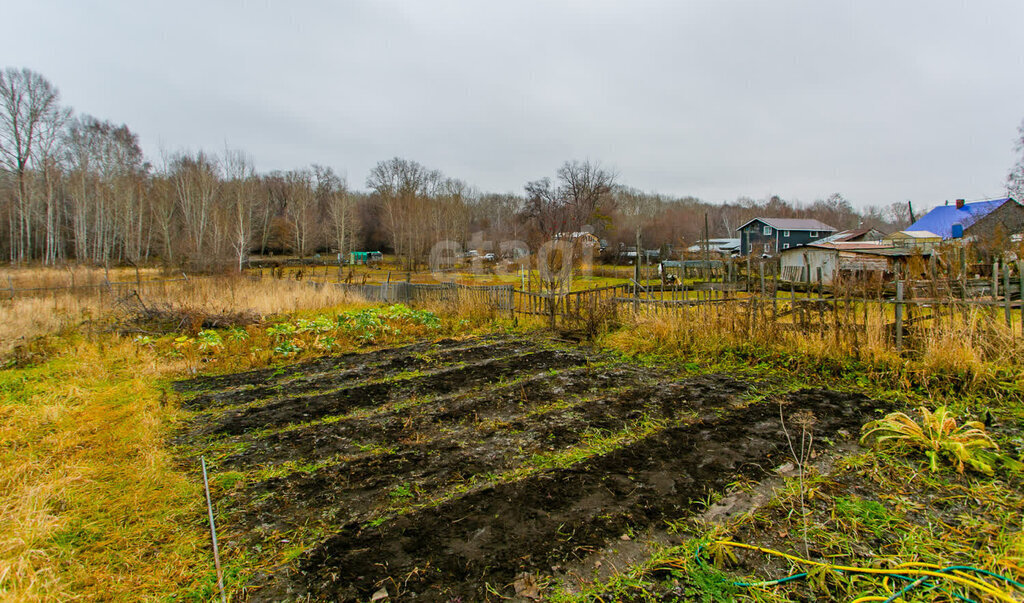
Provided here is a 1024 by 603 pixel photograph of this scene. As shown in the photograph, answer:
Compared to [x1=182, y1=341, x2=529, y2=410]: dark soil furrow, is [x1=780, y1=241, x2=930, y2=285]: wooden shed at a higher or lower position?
higher

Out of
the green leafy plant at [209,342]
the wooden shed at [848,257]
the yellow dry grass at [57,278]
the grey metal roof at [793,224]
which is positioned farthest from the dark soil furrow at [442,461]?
the grey metal roof at [793,224]

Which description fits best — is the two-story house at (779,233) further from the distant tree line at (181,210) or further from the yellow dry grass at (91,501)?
the yellow dry grass at (91,501)

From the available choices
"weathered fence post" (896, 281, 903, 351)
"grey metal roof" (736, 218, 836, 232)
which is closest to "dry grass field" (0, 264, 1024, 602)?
"weathered fence post" (896, 281, 903, 351)

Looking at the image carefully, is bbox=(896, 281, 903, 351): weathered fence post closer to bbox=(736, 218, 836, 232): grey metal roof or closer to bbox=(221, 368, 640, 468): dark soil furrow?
bbox=(221, 368, 640, 468): dark soil furrow

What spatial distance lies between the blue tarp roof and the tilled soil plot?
39.5 metres

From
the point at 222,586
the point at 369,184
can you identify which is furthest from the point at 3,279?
the point at 369,184

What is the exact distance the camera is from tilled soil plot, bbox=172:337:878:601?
2.25 meters

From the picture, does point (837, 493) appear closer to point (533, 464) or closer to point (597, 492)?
point (597, 492)

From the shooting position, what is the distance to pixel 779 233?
1855 inches

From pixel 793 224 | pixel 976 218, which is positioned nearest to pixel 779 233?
pixel 793 224

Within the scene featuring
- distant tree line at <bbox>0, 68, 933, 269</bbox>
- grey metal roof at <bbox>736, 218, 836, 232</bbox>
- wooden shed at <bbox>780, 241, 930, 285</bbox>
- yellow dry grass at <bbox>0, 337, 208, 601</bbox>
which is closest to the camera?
yellow dry grass at <bbox>0, 337, 208, 601</bbox>

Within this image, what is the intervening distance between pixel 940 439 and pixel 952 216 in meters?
43.7

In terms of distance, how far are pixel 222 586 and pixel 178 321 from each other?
909 centimetres

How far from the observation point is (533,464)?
3287 mm
